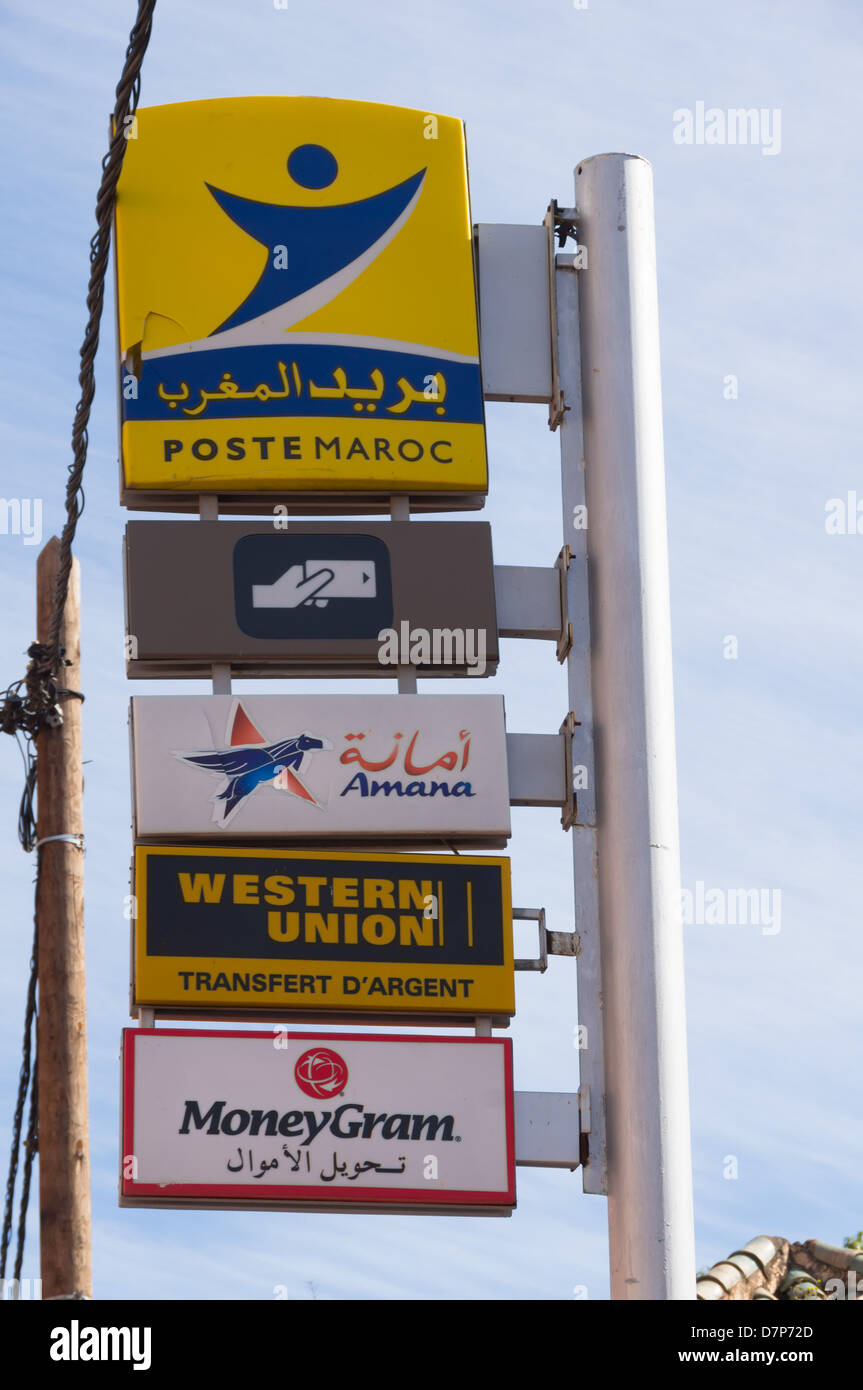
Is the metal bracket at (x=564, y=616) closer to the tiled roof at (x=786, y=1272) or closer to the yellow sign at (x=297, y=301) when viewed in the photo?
the yellow sign at (x=297, y=301)

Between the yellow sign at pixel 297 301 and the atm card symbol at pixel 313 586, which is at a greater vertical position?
the yellow sign at pixel 297 301

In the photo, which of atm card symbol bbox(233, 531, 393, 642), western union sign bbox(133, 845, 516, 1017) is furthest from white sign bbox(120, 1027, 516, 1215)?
atm card symbol bbox(233, 531, 393, 642)

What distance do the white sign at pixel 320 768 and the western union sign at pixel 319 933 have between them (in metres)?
0.19

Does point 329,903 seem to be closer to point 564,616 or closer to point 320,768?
point 320,768

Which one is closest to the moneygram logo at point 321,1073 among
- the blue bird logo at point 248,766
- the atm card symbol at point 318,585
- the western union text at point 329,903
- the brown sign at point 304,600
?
the western union text at point 329,903

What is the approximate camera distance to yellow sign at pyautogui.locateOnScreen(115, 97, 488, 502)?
40.0ft

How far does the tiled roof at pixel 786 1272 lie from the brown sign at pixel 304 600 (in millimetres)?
6015

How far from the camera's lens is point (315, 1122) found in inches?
431

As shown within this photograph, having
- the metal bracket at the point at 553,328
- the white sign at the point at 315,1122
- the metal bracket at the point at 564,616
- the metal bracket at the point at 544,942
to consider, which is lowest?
the white sign at the point at 315,1122

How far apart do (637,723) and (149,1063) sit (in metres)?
2.98

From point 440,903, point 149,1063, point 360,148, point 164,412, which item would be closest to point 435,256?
point 360,148

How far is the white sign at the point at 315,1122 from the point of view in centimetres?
1081

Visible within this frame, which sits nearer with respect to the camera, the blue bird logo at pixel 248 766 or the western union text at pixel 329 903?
the western union text at pixel 329 903

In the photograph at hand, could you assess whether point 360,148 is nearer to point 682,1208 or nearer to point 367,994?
point 367,994
